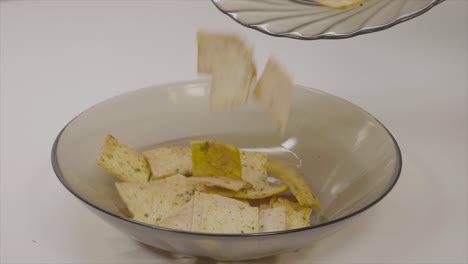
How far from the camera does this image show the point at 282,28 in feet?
3.02

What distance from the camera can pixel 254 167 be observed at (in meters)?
1.07

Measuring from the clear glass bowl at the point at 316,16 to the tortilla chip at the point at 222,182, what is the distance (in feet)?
0.67

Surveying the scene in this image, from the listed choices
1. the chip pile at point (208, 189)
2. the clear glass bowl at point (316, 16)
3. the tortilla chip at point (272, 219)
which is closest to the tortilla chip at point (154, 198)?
the chip pile at point (208, 189)

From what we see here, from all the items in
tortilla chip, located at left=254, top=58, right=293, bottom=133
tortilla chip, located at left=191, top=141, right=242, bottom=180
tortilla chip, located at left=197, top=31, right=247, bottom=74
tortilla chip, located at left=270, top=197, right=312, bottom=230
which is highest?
tortilla chip, located at left=197, top=31, right=247, bottom=74

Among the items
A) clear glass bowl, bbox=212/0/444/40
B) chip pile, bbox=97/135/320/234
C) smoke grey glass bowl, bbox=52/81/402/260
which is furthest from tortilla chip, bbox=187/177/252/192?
clear glass bowl, bbox=212/0/444/40

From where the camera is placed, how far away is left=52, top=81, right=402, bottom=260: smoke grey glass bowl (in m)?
0.82

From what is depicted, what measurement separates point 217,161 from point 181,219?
148 millimetres

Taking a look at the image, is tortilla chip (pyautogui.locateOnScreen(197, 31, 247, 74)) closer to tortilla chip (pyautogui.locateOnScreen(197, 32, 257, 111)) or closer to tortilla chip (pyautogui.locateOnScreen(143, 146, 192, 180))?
tortilla chip (pyautogui.locateOnScreen(197, 32, 257, 111))

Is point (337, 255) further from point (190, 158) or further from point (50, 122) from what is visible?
point (50, 122)

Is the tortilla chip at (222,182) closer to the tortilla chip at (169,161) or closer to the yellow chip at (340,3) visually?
the tortilla chip at (169,161)

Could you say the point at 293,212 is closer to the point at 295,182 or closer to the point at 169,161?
the point at 295,182

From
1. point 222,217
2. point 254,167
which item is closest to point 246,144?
point 254,167

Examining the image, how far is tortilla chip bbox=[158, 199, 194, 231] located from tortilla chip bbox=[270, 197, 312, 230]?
0.12 m

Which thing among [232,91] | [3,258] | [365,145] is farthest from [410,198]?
[3,258]
